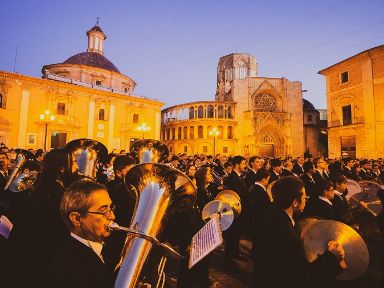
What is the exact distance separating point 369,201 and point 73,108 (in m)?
30.9

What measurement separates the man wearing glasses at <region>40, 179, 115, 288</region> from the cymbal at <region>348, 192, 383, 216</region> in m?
5.58

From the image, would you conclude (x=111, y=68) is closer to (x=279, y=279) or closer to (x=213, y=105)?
(x=213, y=105)

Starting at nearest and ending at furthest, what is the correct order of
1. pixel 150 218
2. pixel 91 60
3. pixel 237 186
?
pixel 150 218 → pixel 237 186 → pixel 91 60

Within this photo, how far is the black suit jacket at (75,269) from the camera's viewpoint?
53.6 inches

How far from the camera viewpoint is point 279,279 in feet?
7.25

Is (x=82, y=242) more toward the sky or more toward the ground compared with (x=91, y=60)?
more toward the ground

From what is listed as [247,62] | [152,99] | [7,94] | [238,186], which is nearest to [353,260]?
[238,186]

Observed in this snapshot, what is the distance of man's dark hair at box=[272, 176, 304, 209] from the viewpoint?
2.53 m

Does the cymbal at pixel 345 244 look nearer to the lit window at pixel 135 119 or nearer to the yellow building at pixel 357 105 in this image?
the yellow building at pixel 357 105

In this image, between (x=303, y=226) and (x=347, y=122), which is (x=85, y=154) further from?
(x=347, y=122)

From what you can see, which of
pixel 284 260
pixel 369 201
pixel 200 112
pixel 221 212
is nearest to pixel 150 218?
pixel 284 260

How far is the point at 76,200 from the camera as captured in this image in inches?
68.1

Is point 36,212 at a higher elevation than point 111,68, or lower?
lower

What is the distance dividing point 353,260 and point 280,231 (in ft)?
2.04
